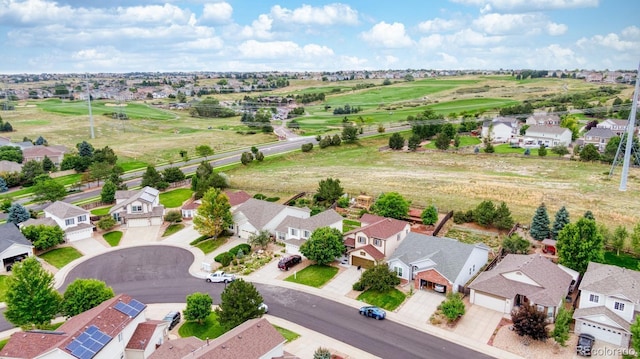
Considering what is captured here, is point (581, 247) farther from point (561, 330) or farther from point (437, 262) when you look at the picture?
point (437, 262)

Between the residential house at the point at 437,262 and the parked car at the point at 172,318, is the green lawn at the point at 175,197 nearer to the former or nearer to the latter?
the parked car at the point at 172,318

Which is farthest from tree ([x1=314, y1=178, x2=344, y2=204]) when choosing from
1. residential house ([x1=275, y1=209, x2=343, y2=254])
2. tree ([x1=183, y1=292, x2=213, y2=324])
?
tree ([x1=183, y1=292, x2=213, y2=324])

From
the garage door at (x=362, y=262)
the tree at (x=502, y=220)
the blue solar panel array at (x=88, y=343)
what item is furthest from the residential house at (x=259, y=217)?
the blue solar panel array at (x=88, y=343)

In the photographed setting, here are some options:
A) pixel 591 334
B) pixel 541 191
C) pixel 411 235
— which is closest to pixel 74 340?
pixel 411 235

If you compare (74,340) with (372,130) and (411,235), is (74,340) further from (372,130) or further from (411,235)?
(372,130)

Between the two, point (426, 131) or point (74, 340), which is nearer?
point (74, 340)
